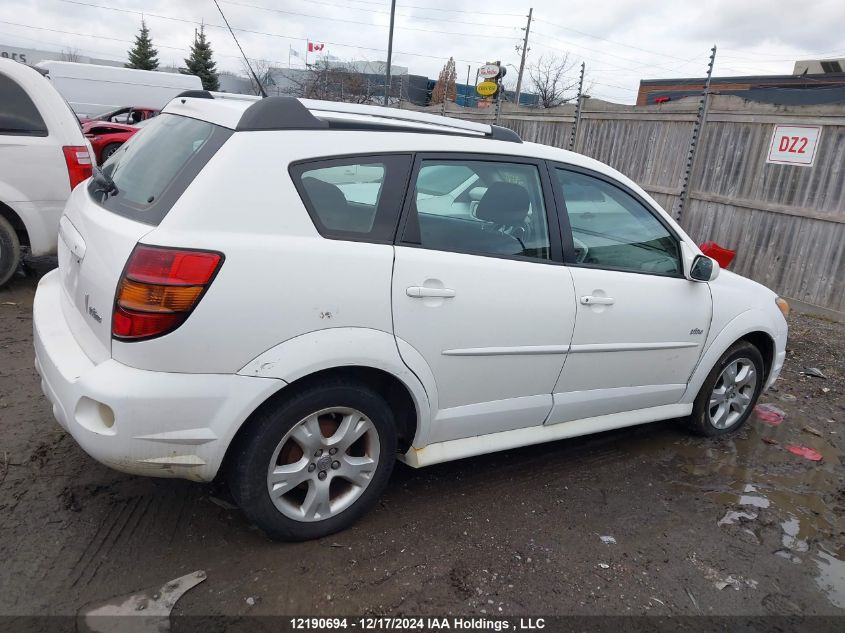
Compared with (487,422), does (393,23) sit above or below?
above

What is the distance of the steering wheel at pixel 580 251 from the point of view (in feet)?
11.3

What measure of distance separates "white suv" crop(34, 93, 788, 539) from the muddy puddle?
2.36 ft

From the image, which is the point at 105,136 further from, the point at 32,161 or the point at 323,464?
the point at 323,464

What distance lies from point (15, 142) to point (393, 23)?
1898 cm

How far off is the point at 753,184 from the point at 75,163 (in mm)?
8091

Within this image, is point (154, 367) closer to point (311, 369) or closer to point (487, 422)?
point (311, 369)

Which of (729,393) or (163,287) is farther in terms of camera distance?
(729,393)

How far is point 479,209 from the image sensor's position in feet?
10.8

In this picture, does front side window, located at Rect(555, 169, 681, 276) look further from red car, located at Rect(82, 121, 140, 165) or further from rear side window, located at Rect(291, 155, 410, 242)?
red car, located at Rect(82, 121, 140, 165)

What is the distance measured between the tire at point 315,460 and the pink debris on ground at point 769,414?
3322 mm

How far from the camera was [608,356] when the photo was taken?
3.55 metres

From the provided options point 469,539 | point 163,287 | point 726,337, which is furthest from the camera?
point 726,337

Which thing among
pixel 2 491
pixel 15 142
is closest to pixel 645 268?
pixel 2 491

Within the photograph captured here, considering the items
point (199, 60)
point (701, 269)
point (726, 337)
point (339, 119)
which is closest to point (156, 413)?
point (339, 119)
